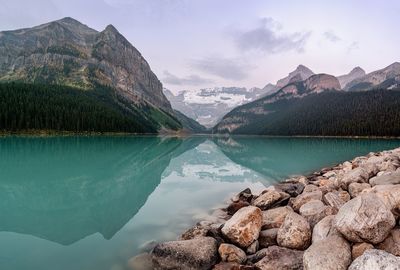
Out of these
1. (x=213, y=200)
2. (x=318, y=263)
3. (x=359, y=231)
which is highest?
(x=359, y=231)

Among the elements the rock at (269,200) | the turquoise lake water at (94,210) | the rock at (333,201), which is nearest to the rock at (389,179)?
the rock at (333,201)

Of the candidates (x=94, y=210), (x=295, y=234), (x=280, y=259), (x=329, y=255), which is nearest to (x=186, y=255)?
(x=280, y=259)

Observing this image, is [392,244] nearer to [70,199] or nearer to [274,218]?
[274,218]

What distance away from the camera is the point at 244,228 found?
44.5ft

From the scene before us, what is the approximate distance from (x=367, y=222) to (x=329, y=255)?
1.77m

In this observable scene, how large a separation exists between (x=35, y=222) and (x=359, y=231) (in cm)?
1691

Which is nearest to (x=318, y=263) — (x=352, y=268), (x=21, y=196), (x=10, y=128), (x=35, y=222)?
(x=352, y=268)

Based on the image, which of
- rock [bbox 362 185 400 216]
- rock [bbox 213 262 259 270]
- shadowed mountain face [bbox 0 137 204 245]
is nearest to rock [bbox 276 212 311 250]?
rock [bbox 213 262 259 270]

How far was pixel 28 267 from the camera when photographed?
1218cm

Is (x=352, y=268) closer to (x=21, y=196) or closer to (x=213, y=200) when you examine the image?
(x=213, y=200)

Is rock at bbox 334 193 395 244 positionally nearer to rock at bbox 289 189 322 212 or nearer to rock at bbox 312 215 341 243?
rock at bbox 312 215 341 243

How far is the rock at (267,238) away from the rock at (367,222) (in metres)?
3.38

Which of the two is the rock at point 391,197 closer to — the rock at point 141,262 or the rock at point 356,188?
the rock at point 356,188

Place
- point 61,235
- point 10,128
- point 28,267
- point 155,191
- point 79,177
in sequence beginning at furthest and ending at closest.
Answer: point 10,128, point 79,177, point 155,191, point 61,235, point 28,267
